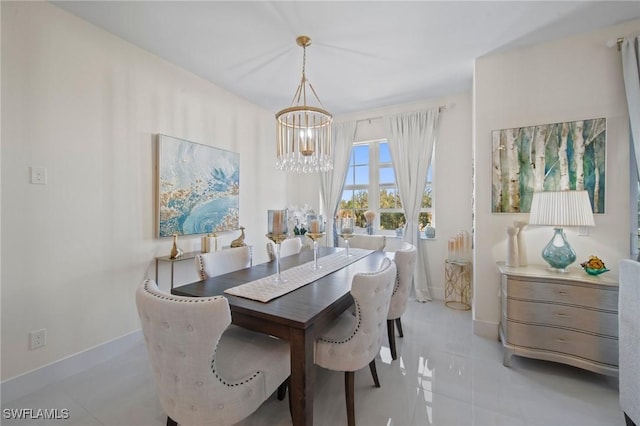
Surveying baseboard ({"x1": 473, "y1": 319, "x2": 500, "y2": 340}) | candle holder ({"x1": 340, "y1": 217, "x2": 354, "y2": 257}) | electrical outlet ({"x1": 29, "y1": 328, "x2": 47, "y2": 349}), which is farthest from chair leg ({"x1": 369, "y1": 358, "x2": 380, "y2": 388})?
electrical outlet ({"x1": 29, "y1": 328, "x2": 47, "y2": 349})

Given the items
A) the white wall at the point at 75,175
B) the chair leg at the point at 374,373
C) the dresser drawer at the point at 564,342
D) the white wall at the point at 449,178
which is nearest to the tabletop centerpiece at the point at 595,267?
the dresser drawer at the point at 564,342

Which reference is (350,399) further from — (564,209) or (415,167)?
(415,167)

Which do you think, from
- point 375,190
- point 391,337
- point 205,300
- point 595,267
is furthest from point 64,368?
point 595,267

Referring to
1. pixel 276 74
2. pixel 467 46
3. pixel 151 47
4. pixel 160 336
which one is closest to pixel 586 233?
pixel 467 46

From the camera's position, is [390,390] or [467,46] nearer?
[390,390]

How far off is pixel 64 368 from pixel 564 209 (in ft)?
12.8

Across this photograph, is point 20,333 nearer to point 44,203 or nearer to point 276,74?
point 44,203

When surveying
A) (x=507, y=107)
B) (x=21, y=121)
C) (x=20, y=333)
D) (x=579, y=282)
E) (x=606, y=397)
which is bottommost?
(x=606, y=397)

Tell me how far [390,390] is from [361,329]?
72cm

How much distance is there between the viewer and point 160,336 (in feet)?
3.39

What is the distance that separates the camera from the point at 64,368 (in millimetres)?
1988

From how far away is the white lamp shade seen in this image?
1.96 m

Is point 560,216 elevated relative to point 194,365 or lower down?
elevated

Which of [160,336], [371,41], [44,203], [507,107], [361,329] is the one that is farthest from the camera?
[507,107]
